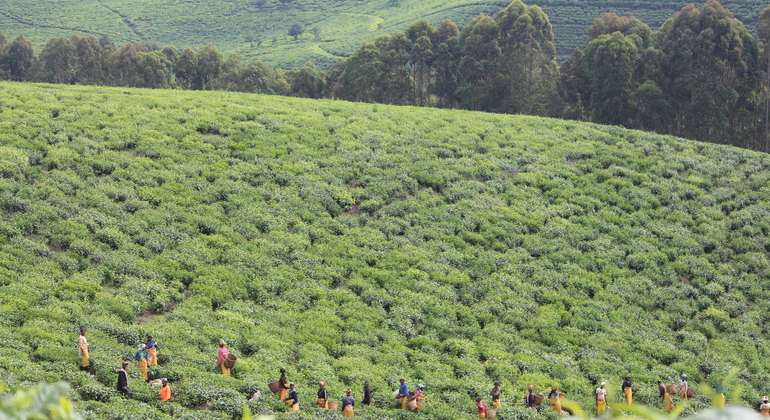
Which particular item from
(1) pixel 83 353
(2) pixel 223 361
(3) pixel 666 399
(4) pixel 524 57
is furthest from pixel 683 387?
(4) pixel 524 57

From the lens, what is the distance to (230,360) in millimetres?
20812

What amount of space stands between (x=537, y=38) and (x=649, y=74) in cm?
1284

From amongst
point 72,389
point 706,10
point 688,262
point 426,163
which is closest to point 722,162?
point 688,262

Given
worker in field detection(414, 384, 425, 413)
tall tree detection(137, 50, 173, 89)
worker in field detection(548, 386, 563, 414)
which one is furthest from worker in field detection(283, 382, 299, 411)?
tall tree detection(137, 50, 173, 89)

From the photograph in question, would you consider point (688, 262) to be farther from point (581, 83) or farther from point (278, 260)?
point (581, 83)

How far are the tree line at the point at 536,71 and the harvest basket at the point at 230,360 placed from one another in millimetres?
51603

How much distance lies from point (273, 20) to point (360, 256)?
169 m

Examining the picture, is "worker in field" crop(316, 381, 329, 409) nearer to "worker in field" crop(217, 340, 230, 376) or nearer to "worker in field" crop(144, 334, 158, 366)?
"worker in field" crop(217, 340, 230, 376)

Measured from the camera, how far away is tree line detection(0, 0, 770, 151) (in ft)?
200

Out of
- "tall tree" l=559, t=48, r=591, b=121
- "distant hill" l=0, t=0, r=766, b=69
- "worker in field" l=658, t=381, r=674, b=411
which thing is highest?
"distant hill" l=0, t=0, r=766, b=69

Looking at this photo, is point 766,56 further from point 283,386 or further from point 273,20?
point 273,20

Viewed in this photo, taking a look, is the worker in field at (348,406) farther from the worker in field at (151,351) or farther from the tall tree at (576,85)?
the tall tree at (576,85)

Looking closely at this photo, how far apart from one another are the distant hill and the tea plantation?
96.8 metres

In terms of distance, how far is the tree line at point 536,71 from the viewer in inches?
2402
